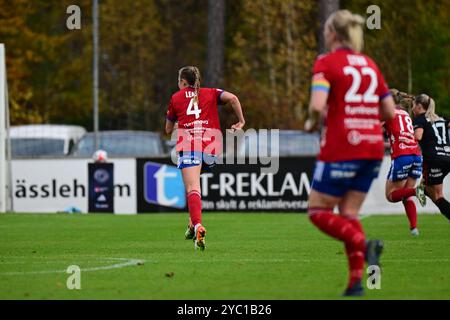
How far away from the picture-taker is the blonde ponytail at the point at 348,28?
30.7 feet

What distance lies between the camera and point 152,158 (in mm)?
26562

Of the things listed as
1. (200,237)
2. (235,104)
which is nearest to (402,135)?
(235,104)

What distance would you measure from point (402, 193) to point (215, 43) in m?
21.3

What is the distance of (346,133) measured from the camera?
930 centimetres

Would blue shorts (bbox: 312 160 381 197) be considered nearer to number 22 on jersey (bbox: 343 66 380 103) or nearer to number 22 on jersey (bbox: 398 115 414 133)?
number 22 on jersey (bbox: 343 66 380 103)

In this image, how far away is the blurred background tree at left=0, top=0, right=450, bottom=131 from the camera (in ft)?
111

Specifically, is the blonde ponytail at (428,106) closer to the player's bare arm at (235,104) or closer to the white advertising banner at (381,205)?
the player's bare arm at (235,104)

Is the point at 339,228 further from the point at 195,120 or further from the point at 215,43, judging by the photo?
the point at 215,43

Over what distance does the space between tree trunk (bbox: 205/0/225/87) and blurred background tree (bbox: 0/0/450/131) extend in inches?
1.3

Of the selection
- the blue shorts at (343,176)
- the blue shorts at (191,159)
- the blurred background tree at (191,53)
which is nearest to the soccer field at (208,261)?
the blue shorts at (343,176)

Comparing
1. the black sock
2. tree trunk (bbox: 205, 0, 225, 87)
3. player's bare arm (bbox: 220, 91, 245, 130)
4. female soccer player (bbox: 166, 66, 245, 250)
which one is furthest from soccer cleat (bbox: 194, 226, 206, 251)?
tree trunk (bbox: 205, 0, 225, 87)

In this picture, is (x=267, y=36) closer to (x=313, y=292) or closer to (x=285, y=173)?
(x=285, y=173)

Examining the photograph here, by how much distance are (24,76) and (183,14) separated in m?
11.2

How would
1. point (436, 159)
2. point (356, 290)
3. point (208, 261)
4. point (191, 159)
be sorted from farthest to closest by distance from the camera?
1. point (436, 159)
2. point (191, 159)
3. point (208, 261)
4. point (356, 290)
